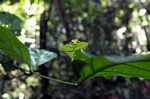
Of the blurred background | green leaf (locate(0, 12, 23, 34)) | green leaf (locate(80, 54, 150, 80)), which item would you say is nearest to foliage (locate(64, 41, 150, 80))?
green leaf (locate(80, 54, 150, 80))

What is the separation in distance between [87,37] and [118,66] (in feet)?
12.1

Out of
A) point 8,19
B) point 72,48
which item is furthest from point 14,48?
point 8,19

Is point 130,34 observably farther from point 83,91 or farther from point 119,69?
point 119,69

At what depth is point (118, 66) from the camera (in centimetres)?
63

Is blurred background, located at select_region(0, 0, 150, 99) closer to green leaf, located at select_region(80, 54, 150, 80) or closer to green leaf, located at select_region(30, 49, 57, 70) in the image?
green leaf, located at select_region(30, 49, 57, 70)

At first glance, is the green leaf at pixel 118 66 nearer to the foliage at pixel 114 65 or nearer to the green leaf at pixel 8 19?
the foliage at pixel 114 65

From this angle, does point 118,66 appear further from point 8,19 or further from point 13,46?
point 8,19

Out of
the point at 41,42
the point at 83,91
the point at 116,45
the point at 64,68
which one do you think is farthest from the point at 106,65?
the point at 116,45

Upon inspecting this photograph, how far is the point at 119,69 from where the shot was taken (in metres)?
0.65

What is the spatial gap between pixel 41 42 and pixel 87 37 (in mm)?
1640

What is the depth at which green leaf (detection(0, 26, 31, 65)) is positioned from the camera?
64cm

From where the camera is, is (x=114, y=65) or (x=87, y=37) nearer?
(x=114, y=65)

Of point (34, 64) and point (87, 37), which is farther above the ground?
point (34, 64)

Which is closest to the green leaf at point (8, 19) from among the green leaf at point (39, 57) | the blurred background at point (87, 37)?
the green leaf at point (39, 57)
